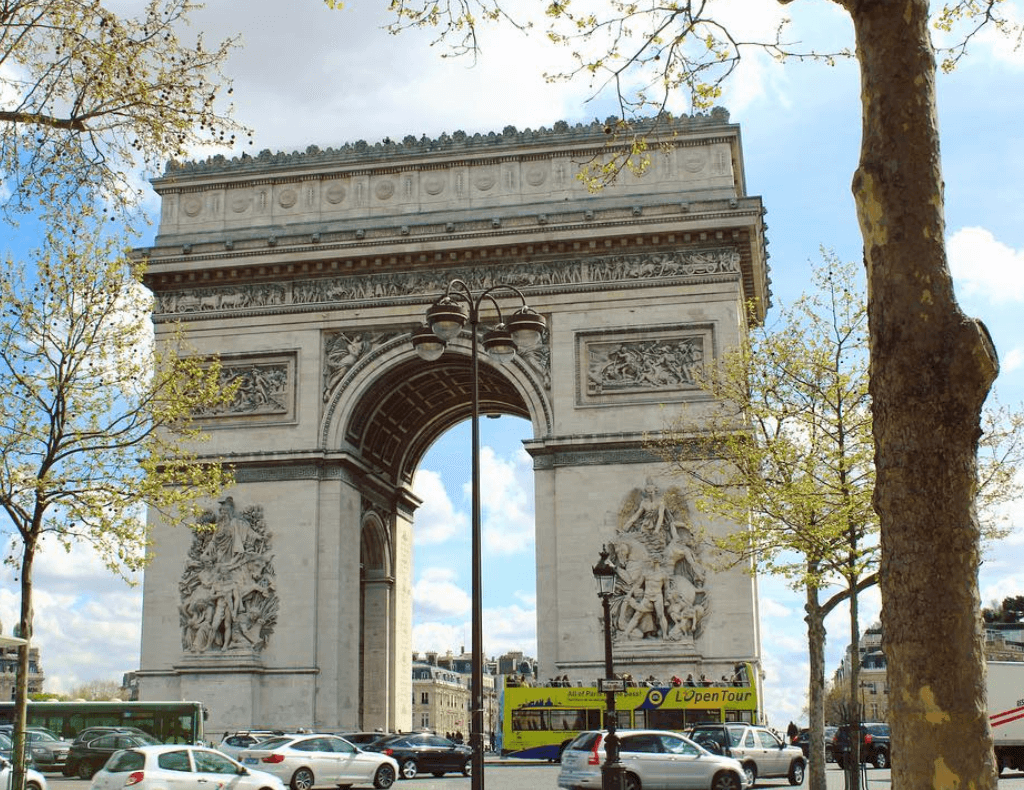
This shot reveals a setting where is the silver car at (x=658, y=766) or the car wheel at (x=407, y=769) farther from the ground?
the silver car at (x=658, y=766)

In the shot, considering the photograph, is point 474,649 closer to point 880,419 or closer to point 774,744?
point 880,419

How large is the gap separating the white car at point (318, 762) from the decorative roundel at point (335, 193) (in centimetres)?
1570

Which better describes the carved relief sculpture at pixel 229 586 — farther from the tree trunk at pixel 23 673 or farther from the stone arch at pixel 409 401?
the tree trunk at pixel 23 673

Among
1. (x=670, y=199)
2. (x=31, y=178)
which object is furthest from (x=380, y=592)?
(x=31, y=178)

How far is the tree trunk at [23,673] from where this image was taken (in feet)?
57.4

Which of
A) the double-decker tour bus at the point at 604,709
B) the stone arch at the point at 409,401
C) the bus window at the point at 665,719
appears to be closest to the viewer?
the bus window at the point at 665,719

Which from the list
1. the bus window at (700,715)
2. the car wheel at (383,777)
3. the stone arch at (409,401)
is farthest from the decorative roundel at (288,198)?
the bus window at (700,715)

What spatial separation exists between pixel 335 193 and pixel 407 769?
1557 cm

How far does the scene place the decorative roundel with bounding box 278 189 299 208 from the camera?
1432 inches

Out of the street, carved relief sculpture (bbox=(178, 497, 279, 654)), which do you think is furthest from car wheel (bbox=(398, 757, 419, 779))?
carved relief sculpture (bbox=(178, 497, 279, 654))

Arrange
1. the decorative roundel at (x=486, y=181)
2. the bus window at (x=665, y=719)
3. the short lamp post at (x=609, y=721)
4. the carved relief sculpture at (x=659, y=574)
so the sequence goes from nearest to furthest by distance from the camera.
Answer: the short lamp post at (x=609, y=721), the bus window at (x=665, y=719), the carved relief sculpture at (x=659, y=574), the decorative roundel at (x=486, y=181)

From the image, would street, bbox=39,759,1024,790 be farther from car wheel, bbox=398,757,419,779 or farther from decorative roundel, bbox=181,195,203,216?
decorative roundel, bbox=181,195,203,216

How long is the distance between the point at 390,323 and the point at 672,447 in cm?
938

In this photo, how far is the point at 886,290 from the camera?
723 cm
